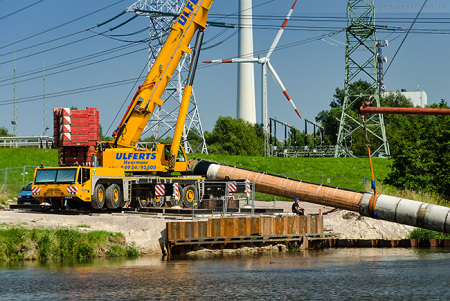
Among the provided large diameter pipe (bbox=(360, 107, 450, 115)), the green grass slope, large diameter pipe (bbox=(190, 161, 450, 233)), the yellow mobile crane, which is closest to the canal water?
large diameter pipe (bbox=(360, 107, 450, 115))

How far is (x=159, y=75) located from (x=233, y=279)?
17.9m

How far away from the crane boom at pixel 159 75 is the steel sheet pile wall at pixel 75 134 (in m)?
1.56

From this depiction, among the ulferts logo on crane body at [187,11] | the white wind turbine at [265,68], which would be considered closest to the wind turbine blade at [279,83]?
the white wind turbine at [265,68]

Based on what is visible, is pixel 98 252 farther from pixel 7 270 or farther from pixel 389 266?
pixel 389 266

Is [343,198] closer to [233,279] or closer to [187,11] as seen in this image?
[187,11]

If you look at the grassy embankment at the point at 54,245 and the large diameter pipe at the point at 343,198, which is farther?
the large diameter pipe at the point at 343,198

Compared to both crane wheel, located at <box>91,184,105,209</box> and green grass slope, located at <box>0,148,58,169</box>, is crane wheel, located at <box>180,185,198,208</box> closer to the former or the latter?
crane wheel, located at <box>91,184,105,209</box>

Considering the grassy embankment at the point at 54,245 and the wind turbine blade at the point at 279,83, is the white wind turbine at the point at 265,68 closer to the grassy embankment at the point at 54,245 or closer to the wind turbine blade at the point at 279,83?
the wind turbine blade at the point at 279,83

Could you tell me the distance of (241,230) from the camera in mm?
32250

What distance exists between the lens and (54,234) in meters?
28.8

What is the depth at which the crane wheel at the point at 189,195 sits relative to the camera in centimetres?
3809

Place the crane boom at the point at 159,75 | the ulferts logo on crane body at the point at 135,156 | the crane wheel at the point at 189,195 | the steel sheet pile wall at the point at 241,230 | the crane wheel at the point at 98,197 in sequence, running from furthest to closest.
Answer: the crane boom at the point at 159,75, the crane wheel at the point at 189,195, the ulferts logo on crane body at the point at 135,156, the crane wheel at the point at 98,197, the steel sheet pile wall at the point at 241,230

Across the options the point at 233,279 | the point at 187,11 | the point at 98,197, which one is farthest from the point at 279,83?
the point at 233,279

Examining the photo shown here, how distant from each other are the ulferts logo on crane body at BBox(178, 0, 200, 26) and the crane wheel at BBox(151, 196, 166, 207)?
10248mm
